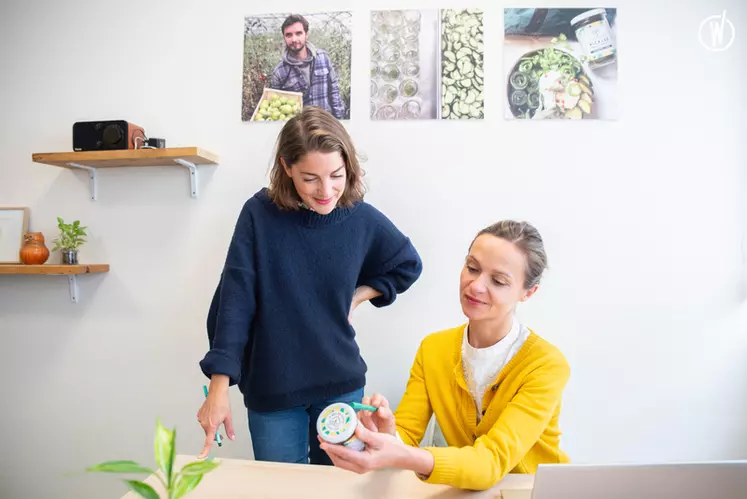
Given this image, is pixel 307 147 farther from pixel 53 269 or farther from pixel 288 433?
pixel 53 269

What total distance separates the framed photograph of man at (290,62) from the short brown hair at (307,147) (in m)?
0.73

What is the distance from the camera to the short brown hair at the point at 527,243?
4.28 feet

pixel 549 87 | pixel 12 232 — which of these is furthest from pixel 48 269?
pixel 549 87

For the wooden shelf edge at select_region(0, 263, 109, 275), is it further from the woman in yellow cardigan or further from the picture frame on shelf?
the woman in yellow cardigan

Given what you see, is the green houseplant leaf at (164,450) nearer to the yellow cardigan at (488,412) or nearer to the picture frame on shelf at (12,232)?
the yellow cardigan at (488,412)

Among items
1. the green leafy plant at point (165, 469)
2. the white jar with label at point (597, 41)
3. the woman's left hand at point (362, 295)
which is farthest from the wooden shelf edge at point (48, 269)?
the white jar with label at point (597, 41)

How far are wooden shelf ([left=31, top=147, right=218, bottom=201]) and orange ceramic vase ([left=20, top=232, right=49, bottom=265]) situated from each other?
276 mm

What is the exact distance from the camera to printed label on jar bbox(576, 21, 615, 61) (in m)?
2.03

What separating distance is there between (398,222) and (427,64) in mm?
651

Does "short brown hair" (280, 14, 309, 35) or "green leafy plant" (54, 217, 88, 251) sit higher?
"short brown hair" (280, 14, 309, 35)

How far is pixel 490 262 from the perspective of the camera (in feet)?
4.21

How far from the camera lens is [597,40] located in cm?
203

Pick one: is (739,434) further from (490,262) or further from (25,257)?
(25,257)

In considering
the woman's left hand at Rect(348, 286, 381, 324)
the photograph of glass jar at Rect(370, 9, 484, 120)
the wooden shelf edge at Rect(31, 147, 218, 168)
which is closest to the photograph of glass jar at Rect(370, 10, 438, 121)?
the photograph of glass jar at Rect(370, 9, 484, 120)
